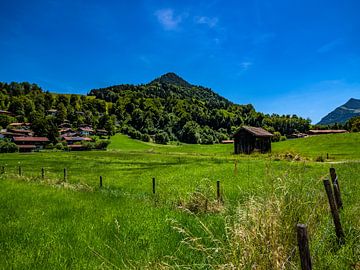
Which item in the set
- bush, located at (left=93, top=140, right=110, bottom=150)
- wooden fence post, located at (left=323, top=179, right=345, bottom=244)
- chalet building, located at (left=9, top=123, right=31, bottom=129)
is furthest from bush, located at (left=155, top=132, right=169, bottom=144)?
wooden fence post, located at (left=323, top=179, right=345, bottom=244)

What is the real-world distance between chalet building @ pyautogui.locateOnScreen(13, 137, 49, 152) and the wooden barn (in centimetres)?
8725

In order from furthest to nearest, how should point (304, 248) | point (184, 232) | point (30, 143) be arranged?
point (30, 143), point (184, 232), point (304, 248)

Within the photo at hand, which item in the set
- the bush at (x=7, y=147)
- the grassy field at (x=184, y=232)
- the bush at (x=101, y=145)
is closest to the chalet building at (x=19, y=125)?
the bush at (x=7, y=147)

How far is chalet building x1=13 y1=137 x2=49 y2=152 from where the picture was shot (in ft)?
418

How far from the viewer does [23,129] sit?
165 metres

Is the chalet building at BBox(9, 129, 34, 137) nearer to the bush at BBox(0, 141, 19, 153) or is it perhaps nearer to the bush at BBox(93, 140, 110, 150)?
the bush at BBox(0, 141, 19, 153)

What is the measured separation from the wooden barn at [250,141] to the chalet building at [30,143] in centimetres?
8725

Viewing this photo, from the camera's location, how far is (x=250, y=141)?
80.4 metres

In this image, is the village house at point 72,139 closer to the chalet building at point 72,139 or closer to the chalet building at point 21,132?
the chalet building at point 72,139

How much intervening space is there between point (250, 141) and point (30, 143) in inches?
4006

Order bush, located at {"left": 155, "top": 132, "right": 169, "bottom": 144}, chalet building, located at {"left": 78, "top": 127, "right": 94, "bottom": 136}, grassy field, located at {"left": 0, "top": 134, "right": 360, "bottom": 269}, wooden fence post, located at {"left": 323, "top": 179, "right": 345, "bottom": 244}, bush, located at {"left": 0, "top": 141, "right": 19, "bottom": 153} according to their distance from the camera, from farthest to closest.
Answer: chalet building, located at {"left": 78, "top": 127, "right": 94, "bottom": 136} → bush, located at {"left": 155, "top": 132, "right": 169, "bottom": 144} → bush, located at {"left": 0, "top": 141, "right": 19, "bottom": 153} → wooden fence post, located at {"left": 323, "top": 179, "right": 345, "bottom": 244} → grassy field, located at {"left": 0, "top": 134, "right": 360, "bottom": 269}

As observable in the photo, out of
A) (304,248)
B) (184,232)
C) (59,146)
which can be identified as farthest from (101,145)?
(304,248)

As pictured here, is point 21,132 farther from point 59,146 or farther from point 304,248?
point 304,248

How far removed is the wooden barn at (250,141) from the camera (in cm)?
7969
